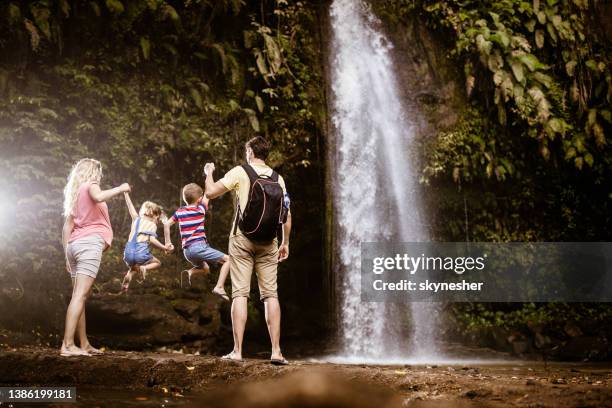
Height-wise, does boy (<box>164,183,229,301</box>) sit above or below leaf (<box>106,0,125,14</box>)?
below

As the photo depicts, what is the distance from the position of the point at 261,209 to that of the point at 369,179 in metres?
6.36

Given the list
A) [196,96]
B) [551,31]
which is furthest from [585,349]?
[196,96]

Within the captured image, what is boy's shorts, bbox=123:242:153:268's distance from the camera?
313 inches

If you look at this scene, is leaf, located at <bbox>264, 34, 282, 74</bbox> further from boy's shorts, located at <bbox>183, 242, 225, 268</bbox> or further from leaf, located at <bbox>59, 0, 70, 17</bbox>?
boy's shorts, located at <bbox>183, 242, 225, 268</bbox>

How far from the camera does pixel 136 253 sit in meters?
7.95

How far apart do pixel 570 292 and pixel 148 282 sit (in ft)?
30.2

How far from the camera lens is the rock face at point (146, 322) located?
923 cm

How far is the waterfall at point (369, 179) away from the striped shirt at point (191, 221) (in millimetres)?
4087

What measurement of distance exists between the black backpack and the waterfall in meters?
5.27

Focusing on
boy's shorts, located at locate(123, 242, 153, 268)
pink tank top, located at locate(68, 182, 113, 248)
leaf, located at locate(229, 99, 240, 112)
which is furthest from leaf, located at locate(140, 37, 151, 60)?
pink tank top, located at locate(68, 182, 113, 248)

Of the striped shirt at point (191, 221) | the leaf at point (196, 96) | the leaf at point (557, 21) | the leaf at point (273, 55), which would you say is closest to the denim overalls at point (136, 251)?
the striped shirt at point (191, 221)

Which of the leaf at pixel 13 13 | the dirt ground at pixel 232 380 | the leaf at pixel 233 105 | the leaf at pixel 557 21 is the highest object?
the leaf at pixel 557 21

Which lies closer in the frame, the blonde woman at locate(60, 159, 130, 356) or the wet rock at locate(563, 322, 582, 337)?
the blonde woman at locate(60, 159, 130, 356)

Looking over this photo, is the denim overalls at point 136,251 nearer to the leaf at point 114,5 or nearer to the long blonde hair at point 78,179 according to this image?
the long blonde hair at point 78,179
